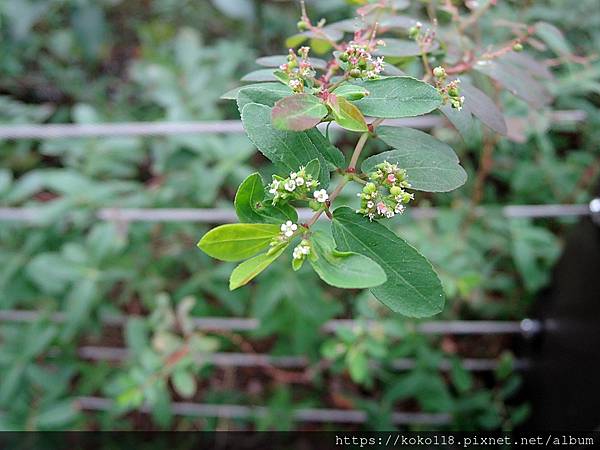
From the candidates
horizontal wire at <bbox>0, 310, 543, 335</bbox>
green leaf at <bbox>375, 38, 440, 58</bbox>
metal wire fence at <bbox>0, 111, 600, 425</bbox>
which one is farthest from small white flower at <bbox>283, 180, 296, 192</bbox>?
horizontal wire at <bbox>0, 310, 543, 335</bbox>

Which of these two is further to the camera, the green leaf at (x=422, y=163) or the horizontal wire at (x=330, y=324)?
the horizontal wire at (x=330, y=324)

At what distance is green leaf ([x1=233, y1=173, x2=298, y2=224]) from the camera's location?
44 cm

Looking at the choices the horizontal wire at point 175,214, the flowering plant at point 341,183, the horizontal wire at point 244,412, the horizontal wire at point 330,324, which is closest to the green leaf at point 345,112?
the flowering plant at point 341,183

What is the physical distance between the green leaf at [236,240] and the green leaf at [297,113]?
0.09 meters

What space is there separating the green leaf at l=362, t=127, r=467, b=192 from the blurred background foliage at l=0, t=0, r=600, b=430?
0.70m

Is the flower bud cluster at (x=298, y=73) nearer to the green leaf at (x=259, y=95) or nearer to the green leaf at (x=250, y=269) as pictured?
the green leaf at (x=259, y=95)

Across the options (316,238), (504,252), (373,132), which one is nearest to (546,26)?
(373,132)

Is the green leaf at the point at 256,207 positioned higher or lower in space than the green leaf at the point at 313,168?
lower

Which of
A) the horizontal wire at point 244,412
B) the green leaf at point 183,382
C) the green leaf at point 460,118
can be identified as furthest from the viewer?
the horizontal wire at point 244,412

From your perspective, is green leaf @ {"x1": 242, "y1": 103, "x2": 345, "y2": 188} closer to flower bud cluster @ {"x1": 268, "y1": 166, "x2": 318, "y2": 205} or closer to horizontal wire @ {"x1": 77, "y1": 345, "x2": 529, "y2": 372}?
flower bud cluster @ {"x1": 268, "y1": 166, "x2": 318, "y2": 205}

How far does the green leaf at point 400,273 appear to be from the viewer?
44 cm

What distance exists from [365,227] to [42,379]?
1.19 metres

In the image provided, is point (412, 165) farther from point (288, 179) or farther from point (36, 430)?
point (36, 430)

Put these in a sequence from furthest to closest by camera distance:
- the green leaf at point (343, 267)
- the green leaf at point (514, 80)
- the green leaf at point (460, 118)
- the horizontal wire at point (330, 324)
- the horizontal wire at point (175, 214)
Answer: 1. the horizontal wire at point (330, 324)
2. the horizontal wire at point (175, 214)
3. the green leaf at point (514, 80)
4. the green leaf at point (460, 118)
5. the green leaf at point (343, 267)
